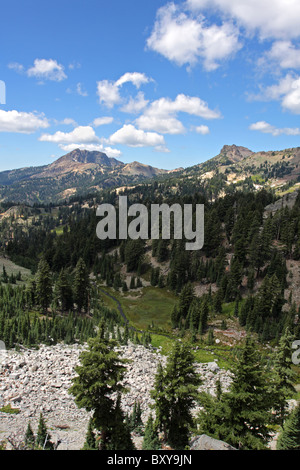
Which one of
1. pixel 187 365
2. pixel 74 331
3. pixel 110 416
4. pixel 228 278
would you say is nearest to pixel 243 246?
pixel 228 278

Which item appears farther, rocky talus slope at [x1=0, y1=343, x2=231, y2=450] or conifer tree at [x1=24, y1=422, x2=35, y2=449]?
rocky talus slope at [x1=0, y1=343, x2=231, y2=450]

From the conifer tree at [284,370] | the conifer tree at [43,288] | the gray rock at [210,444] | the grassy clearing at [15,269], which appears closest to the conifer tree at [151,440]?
the gray rock at [210,444]

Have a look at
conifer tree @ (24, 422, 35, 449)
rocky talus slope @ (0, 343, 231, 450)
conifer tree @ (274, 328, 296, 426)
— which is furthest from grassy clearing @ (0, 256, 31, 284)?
conifer tree @ (274, 328, 296, 426)

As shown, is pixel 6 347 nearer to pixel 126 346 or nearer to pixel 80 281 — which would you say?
pixel 126 346

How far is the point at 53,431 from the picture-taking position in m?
31.8

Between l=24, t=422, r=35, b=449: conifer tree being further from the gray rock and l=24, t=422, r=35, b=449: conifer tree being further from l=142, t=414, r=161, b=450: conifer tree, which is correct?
the gray rock

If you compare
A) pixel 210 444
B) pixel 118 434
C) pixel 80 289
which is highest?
pixel 210 444

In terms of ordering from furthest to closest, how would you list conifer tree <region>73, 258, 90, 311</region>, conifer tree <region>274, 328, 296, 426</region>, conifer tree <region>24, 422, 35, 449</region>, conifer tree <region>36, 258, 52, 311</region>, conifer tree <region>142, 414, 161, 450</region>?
conifer tree <region>73, 258, 90, 311</region> < conifer tree <region>36, 258, 52, 311</region> < conifer tree <region>274, 328, 296, 426</region> < conifer tree <region>24, 422, 35, 449</region> < conifer tree <region>142, 414, 161, 450</region>

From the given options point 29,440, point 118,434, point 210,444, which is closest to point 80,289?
point 29,440

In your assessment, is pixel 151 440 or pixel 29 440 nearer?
pixel 151 440

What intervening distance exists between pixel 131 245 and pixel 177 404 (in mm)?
108955

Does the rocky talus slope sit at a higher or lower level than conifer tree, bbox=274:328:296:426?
lower

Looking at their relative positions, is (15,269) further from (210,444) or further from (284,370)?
(210,444)

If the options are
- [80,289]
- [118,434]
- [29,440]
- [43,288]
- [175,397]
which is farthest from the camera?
[80,289]
